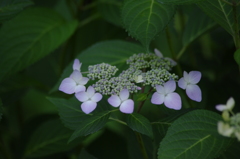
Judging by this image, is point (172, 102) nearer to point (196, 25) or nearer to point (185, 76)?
point (185, 76)

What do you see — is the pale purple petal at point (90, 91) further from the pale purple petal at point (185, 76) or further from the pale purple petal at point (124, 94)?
the pale purple petal at point (185, 76)

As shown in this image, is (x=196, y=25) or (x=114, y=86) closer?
(x=114, y=86)

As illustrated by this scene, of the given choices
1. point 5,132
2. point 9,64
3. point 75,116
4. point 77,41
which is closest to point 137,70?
point 75,116

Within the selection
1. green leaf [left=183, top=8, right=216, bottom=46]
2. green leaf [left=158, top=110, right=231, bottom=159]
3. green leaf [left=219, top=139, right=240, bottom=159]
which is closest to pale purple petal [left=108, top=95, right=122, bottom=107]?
green leaf [left=158, top=110, right=231, bottom=159]

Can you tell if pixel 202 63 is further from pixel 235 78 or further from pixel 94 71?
pixel 94 71

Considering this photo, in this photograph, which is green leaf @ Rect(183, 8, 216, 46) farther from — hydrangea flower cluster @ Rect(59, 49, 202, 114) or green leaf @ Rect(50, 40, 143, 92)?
hydrangea flower cluster @ Rect(59, 49, 202, 114)

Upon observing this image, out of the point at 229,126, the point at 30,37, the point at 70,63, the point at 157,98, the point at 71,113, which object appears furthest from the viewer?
the point at 30,37

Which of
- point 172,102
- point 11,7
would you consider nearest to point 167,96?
point 172,102
